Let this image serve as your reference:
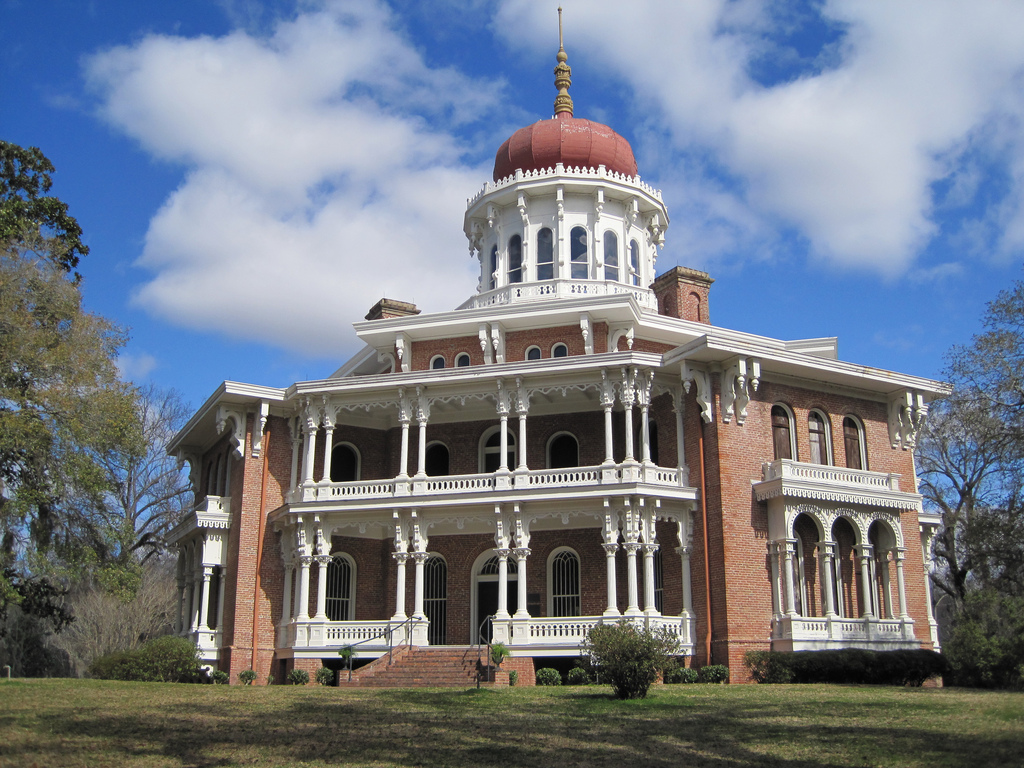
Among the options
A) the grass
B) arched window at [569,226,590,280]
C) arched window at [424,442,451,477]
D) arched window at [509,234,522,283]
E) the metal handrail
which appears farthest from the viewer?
arched window at [509,234,522,283]

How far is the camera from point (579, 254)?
37281mm

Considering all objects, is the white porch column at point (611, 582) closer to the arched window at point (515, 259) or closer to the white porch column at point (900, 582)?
the white porch column at point (900, 582)

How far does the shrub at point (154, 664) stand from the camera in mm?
25922

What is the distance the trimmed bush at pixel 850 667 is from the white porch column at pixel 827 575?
76.1 inches

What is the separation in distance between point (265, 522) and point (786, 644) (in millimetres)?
16329

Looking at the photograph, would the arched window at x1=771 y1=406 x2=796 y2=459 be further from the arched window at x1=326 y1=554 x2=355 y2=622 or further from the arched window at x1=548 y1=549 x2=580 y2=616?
the arched window at x1=326 y1=554 x2=355 y2=622

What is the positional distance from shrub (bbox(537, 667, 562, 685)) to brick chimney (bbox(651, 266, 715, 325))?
49.4 feet

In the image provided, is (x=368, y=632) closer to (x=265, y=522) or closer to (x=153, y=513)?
(x=265, y=522)

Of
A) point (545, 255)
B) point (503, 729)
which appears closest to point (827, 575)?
point (545, 255)

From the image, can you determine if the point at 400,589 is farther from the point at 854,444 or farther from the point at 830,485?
the point at 854,444

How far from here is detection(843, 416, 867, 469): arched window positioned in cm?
3088

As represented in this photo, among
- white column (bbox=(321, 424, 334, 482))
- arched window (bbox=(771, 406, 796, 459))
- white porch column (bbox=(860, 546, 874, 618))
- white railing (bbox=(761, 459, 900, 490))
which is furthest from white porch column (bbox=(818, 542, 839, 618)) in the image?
white column (bbox=(321, 424, 334, 482))

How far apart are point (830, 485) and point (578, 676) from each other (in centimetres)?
894

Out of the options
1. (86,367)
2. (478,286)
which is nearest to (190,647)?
(86,367)
